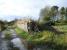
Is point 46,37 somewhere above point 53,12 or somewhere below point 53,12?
below

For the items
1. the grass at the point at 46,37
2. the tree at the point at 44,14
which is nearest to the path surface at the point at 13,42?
the grass at the point at 46,37

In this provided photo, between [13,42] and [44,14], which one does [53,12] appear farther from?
[13,42]

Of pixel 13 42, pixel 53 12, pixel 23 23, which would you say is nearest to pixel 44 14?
pixel 53 12

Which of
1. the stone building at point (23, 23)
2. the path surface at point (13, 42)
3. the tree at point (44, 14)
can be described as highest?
the tree at point (44, 14)

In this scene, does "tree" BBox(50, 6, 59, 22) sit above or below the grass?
above

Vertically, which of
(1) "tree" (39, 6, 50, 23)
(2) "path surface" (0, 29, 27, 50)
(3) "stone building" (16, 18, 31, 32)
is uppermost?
(1) "tree" (39, 6, 50, 23)

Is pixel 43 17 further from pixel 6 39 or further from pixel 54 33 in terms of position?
pixel 6 39

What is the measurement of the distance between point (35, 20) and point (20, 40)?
0.27m

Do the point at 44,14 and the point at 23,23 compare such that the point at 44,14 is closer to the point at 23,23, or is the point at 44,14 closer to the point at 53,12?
the point at 53,12

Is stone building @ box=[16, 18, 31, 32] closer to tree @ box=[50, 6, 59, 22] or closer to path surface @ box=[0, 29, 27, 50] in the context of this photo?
path surface @ box=[0, 29, 27, 50]

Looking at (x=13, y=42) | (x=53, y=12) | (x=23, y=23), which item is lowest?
(x=13, y=42)

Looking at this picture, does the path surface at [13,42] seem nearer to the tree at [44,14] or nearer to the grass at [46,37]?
the grass at [46,37]

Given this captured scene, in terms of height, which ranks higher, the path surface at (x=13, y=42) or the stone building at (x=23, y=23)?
the stone building at (x=23, y=23)

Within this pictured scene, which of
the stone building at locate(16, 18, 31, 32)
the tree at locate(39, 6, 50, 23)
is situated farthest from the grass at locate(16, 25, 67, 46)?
the tree at locate(39, 6, 50, 23)
